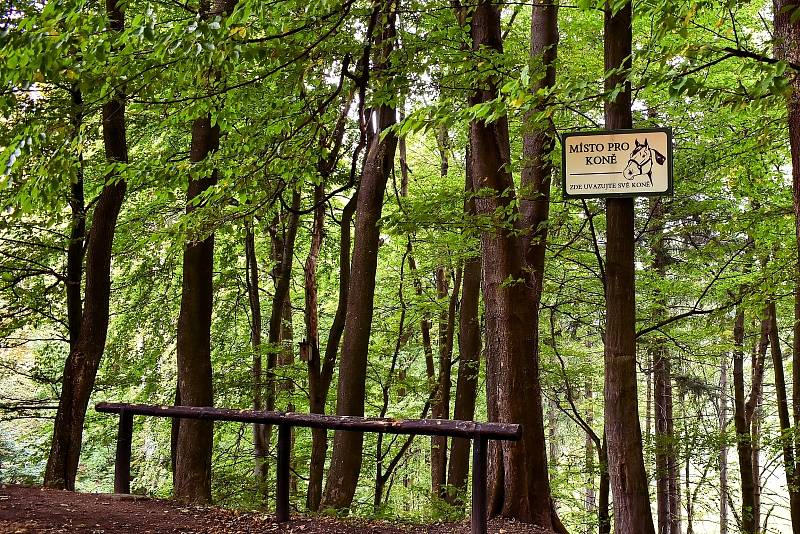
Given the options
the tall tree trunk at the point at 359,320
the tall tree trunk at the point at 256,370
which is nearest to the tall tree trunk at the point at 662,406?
the tall tree trunk at the point at 359,320

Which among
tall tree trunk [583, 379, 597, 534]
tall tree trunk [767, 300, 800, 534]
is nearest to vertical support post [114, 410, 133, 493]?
tall tree trunk [583, 379, 597, 534]

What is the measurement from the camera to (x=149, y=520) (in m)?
5.72

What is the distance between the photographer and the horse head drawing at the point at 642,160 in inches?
171

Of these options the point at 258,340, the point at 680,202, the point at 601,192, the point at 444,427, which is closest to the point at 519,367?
the point at 444,427

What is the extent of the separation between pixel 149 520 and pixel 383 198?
597cm

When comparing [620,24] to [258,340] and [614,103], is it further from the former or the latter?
[258,340]

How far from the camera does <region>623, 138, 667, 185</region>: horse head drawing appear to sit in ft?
14.2

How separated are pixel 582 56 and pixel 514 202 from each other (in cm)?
691

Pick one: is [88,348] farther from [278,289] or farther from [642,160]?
[642,160]

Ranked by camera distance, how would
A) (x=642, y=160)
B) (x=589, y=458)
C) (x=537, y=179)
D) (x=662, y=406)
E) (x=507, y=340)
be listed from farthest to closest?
(x=662, y=406) → (x=589, y=458) → (x=537, y=179) → (x=507, y=340) → (x=642, y=160)

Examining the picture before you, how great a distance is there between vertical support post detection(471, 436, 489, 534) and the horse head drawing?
201cm

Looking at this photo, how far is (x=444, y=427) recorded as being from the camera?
A: 15.2ft

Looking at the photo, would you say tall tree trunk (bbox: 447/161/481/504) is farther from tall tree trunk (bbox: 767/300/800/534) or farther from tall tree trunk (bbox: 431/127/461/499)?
tall tree trunk (bbox: 767/300/800/534)

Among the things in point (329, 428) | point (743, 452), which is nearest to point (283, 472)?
point (329, 428)
